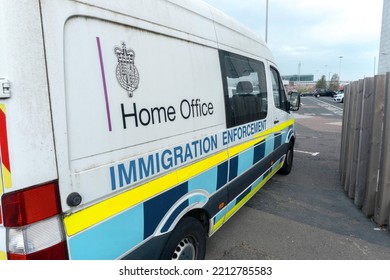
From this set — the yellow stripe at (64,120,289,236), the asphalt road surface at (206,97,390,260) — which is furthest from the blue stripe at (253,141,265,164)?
the yellow stripe at (64,120,289,236)

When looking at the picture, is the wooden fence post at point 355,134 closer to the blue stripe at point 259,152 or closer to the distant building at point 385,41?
the blue stripe at point 259,152

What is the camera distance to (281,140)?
512 cm

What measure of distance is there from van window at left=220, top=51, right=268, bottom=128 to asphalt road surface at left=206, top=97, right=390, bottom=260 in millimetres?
1458

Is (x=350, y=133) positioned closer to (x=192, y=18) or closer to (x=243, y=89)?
(x=243, y=89)

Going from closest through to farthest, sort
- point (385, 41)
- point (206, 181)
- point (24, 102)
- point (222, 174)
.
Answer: point (24, 102) → point (206, 181) → point (222, 174) → point (385, 41)

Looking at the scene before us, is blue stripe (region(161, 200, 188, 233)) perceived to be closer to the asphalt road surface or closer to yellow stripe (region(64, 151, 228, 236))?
yellow stripe (region(64, 151, 228, 236))

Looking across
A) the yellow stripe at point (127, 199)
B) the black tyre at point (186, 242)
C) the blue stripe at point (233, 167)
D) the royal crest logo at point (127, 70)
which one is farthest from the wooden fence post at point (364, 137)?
the royal crest logo at point (127, 70)

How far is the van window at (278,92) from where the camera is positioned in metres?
4.59

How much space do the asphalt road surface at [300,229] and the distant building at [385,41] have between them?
96.6 feet

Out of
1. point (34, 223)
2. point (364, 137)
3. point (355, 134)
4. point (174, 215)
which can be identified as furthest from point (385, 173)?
point (34, 223)

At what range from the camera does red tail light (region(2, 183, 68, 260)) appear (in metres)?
1.26

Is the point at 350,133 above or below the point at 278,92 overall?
below

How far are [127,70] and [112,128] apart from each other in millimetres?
372

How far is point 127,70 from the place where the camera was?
169cm
